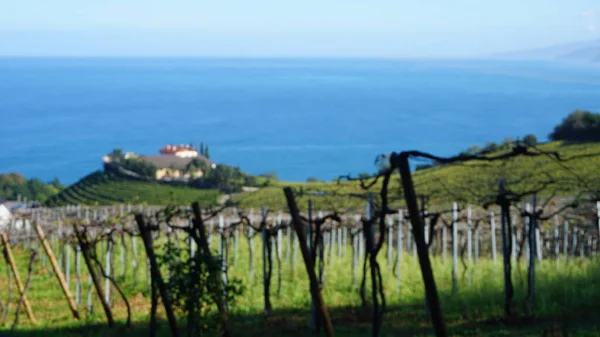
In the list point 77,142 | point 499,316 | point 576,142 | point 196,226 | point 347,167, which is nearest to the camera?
point 196,226

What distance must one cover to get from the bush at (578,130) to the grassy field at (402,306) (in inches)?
1179

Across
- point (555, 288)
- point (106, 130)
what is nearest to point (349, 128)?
point (106, 130)

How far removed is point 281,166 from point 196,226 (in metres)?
120

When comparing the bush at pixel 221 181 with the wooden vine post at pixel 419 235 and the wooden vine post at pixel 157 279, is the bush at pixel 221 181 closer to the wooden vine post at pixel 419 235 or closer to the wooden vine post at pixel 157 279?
the wooden vine post at pixel 157 279

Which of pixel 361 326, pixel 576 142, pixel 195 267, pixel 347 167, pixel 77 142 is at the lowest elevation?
pixel 361 326

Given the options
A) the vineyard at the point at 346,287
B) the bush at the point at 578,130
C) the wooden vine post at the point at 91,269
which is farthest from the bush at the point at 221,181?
the wooden vine post at the point at 91,269

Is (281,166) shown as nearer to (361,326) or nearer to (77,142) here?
(77,142)

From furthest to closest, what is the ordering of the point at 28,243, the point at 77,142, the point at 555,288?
1. the point at 77,142
2. the point at 28,243
3. the point at 555,288

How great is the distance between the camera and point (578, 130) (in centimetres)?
4650

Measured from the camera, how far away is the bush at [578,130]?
145 feet

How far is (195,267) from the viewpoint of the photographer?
28.9 feet

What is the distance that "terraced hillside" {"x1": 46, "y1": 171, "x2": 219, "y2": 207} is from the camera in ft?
177

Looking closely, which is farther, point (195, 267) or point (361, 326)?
point (361, 326)

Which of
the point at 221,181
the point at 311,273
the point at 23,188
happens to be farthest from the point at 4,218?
the point at 23,188
